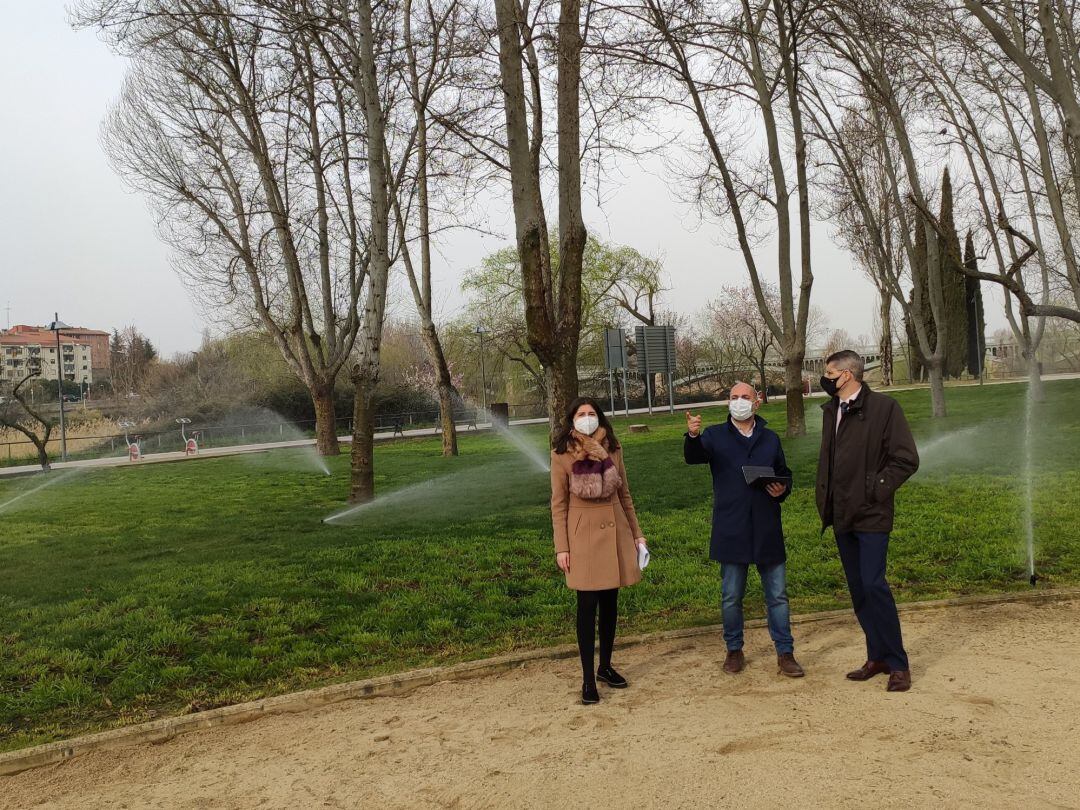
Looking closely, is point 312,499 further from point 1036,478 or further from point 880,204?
point 880,204

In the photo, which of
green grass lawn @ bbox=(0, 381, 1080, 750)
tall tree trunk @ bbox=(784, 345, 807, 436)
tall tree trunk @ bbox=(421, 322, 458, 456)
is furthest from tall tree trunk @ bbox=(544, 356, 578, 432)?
tall tree trunk @ bbox=(421, 322, 458, 456)

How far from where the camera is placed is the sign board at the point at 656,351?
40.4 meters

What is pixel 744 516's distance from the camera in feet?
17.0

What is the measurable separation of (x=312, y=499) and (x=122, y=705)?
9.78 m

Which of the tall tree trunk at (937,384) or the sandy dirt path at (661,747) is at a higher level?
the tall tree trunk at (937,384)

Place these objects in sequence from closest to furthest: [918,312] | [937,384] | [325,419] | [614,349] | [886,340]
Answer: [937,384] → [918,312] → [325,419] → [614,349] → [886,340]

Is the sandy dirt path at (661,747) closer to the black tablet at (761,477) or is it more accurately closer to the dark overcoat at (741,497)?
the dark overcoat at (741,497)

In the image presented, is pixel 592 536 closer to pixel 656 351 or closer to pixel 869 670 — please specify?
pixel 869 670

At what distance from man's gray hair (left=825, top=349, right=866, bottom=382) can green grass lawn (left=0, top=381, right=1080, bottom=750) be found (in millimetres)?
2608

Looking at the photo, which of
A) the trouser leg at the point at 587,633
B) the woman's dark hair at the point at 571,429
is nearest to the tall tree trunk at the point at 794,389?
the woman's dark hair at the point at 571,429

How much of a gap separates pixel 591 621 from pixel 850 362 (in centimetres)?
222

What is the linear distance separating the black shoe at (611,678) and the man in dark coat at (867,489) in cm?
140

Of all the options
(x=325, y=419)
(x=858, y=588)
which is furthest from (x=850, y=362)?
(x=325, y=419)

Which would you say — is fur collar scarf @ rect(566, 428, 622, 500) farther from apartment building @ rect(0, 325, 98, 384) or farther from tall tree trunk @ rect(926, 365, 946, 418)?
apartment building @ rect(0, 325, 98, 384)
